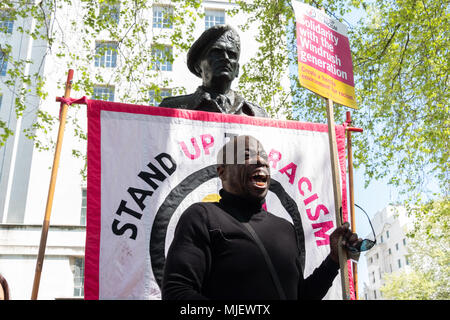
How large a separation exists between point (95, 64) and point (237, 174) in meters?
→ 22.3

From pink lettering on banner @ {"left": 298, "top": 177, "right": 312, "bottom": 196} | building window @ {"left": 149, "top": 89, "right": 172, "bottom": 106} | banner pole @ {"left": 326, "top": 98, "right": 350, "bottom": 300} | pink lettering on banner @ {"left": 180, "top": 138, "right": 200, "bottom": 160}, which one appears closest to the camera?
banner pole @ {"left": 326, "top": 98, "right": 350, "bottom": 300}

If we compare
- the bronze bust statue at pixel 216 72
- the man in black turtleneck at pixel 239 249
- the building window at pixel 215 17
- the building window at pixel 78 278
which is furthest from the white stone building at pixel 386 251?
the man in black turtleneck at pixel 239 249

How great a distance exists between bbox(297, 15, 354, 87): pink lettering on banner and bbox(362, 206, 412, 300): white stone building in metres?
54.8

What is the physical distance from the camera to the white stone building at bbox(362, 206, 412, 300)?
5688 cm

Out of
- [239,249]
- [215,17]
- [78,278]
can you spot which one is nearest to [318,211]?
[239,249]

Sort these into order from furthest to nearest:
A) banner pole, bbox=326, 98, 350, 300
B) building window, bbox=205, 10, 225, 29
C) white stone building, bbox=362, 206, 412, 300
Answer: white stone building, bbox=362, 206, 412, 300, building window, bbox=205, 10, 225, 29, banner pole, bbox=326, 98, 350, 300

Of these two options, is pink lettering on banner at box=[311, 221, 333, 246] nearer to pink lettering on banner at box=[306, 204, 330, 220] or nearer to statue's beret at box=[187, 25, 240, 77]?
pink lettering on banner at box=[306, 204, 330, 220]

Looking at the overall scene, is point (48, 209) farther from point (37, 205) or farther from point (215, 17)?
point (215, 17)

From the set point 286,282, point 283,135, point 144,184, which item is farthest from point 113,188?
point 286,282

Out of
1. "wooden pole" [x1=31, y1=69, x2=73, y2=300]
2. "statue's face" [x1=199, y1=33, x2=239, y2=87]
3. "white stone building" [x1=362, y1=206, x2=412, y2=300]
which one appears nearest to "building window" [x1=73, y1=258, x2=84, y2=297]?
"wooden pole" [x1=31, y1=69, x2=73, y2=300]

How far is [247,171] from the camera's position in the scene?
206cm

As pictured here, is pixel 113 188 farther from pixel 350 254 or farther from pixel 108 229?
pixel 350 254

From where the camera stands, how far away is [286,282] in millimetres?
1966

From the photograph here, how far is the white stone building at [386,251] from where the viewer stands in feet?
187
